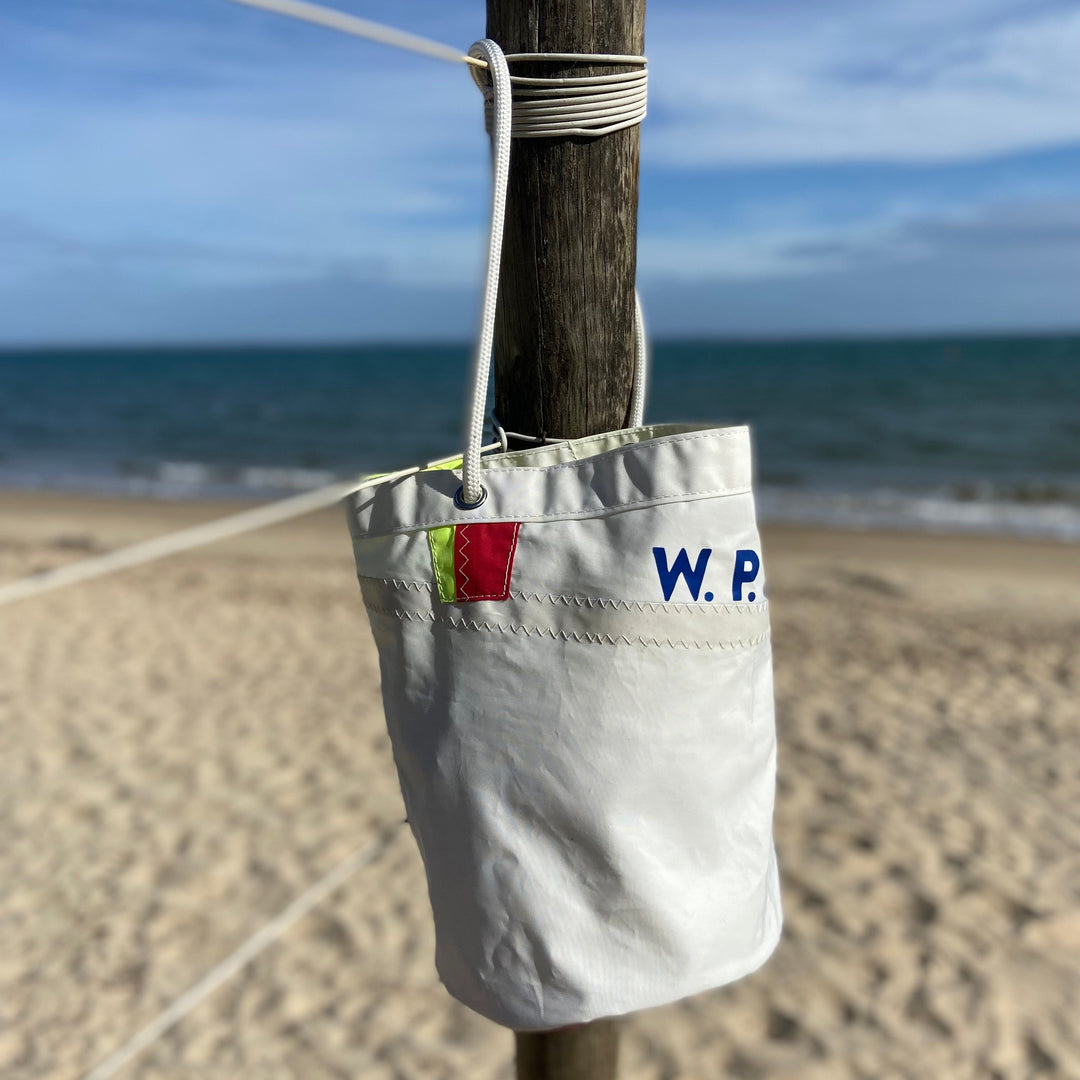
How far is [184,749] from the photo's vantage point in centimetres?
356

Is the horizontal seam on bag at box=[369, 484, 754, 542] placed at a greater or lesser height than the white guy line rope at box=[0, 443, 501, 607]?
greater

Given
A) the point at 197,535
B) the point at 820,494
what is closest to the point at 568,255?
the point at 197,535

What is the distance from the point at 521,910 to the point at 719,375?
4049 cm

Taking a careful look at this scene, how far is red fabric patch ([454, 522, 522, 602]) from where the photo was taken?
81cm

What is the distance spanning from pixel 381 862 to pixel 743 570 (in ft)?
7.44

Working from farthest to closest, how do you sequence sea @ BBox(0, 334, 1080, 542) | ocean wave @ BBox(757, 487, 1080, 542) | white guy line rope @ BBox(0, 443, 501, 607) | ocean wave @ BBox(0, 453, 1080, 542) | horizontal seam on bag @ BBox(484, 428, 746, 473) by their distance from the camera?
sea @ BBox(0, 334, 1080, 542), ocean wave @ BBox(0, 453, 1080, 542), ocean wave @ BBox(757, 487, 1080, 542), white guy line rope @ BBox(0, 443, 501, 607), horizontal seam on bag @ BBox(484, 428, 746, 473)

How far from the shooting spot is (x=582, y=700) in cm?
82

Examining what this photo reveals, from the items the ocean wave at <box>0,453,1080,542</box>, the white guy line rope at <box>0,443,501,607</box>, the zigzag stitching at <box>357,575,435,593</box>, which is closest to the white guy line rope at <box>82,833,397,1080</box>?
the white guy line rope at <box>0,443,501,607</box>

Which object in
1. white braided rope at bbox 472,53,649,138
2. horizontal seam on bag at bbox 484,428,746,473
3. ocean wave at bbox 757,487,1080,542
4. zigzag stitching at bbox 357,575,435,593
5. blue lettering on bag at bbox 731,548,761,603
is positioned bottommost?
ocean wave at bbox 757,487,1080,542

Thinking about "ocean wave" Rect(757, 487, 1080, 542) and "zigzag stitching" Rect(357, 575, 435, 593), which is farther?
"ocean wave" Rect(757, 487, 1080, 542)

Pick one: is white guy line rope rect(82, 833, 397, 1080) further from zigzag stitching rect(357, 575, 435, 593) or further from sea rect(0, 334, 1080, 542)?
sea rect(0, 334, 1080, 542)

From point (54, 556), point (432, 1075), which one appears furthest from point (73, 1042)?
point (54, 556)

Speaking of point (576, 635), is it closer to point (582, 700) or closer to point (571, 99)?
point (582, 700)

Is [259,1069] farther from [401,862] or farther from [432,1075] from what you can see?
[401,862]
